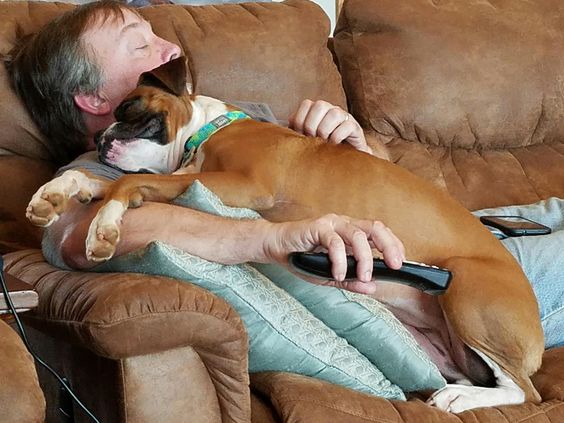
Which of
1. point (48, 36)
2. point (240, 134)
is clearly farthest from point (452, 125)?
point (48, 36)

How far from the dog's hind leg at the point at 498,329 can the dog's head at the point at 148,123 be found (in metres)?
0.76

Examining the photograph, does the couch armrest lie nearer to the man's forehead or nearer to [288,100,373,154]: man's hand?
[288,100,373,154]: man's hand

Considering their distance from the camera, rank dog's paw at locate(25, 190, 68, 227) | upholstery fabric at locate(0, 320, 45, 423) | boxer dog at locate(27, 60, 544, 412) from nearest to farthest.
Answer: upholstery fabric at locate(0, 320, 45, 423)
dog's paw at locate(25, 190, 68, 227)
boxer dog at locate(27, 60, 544, 412)

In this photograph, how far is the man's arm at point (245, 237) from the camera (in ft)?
4.57

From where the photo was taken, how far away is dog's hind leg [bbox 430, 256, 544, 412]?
5.75 feet

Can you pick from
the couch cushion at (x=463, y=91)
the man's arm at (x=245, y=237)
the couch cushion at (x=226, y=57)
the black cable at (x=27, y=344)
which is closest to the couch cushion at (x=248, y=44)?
the couch cushion at (x=226, y=57)

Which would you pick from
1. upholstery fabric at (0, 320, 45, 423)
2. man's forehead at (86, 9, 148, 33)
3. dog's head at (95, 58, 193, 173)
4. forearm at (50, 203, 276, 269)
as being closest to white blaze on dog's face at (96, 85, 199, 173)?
dog's head at (95, 58, 193, 173)

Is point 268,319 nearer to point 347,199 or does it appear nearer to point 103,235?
point 103,235

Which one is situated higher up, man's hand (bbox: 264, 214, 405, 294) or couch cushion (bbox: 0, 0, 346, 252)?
man's hand (bbox: 264, 214, 405, 294)

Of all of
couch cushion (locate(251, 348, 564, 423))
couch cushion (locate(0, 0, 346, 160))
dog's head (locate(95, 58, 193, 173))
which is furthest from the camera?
couch cushion (locate(0, 0, 346, 160))

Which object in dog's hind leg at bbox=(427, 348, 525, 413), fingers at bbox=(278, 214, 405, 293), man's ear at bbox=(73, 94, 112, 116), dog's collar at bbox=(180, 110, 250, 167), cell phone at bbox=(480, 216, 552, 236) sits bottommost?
cell phone at bbox=(480, 216, 552, 236)

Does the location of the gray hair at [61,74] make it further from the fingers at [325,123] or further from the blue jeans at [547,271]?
the blue jeans at [547,271]

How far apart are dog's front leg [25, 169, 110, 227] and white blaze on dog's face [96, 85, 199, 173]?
171mm

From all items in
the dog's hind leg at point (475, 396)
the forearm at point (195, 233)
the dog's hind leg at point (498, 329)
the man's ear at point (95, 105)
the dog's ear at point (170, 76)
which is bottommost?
the dog's hind leg at point (475, 396)
